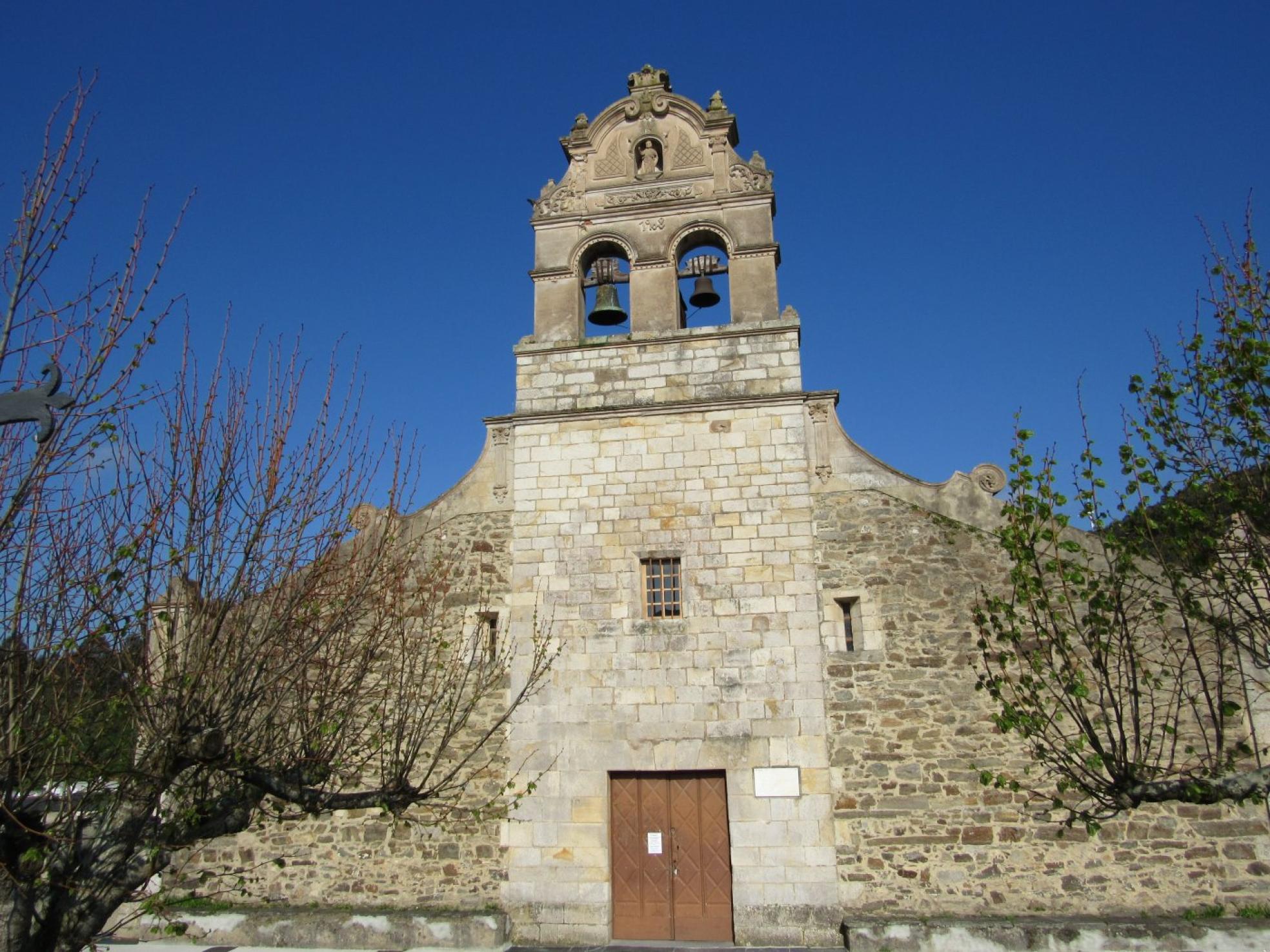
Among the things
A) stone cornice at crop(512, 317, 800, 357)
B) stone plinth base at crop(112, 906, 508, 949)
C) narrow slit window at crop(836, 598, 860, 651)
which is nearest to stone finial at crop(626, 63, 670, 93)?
stone cornice at crop(512, 317, 800, 357)

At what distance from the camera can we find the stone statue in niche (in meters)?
13.4

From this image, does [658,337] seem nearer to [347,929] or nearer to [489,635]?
[489,635]

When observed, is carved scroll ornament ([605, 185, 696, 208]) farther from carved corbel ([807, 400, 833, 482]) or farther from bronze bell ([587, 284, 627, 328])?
carved corbel ([807, 400, 833, 482])

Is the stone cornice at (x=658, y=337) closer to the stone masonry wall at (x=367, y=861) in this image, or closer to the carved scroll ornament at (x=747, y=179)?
the carved scroll ornament at (x=747, y=179)

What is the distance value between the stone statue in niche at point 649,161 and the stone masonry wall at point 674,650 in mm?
3468

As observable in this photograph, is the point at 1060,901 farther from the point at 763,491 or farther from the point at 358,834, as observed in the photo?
the point at 358,834

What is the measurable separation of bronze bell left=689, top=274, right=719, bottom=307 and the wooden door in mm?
5849

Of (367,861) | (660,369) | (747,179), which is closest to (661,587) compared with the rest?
(660,369)

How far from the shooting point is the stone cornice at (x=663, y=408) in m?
12.1

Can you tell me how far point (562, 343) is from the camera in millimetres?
12766

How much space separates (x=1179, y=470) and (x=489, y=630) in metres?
7.62

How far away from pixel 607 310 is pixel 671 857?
22.1 ft

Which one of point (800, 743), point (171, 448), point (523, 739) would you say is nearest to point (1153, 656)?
point (800, 743)

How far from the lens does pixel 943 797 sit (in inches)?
415
